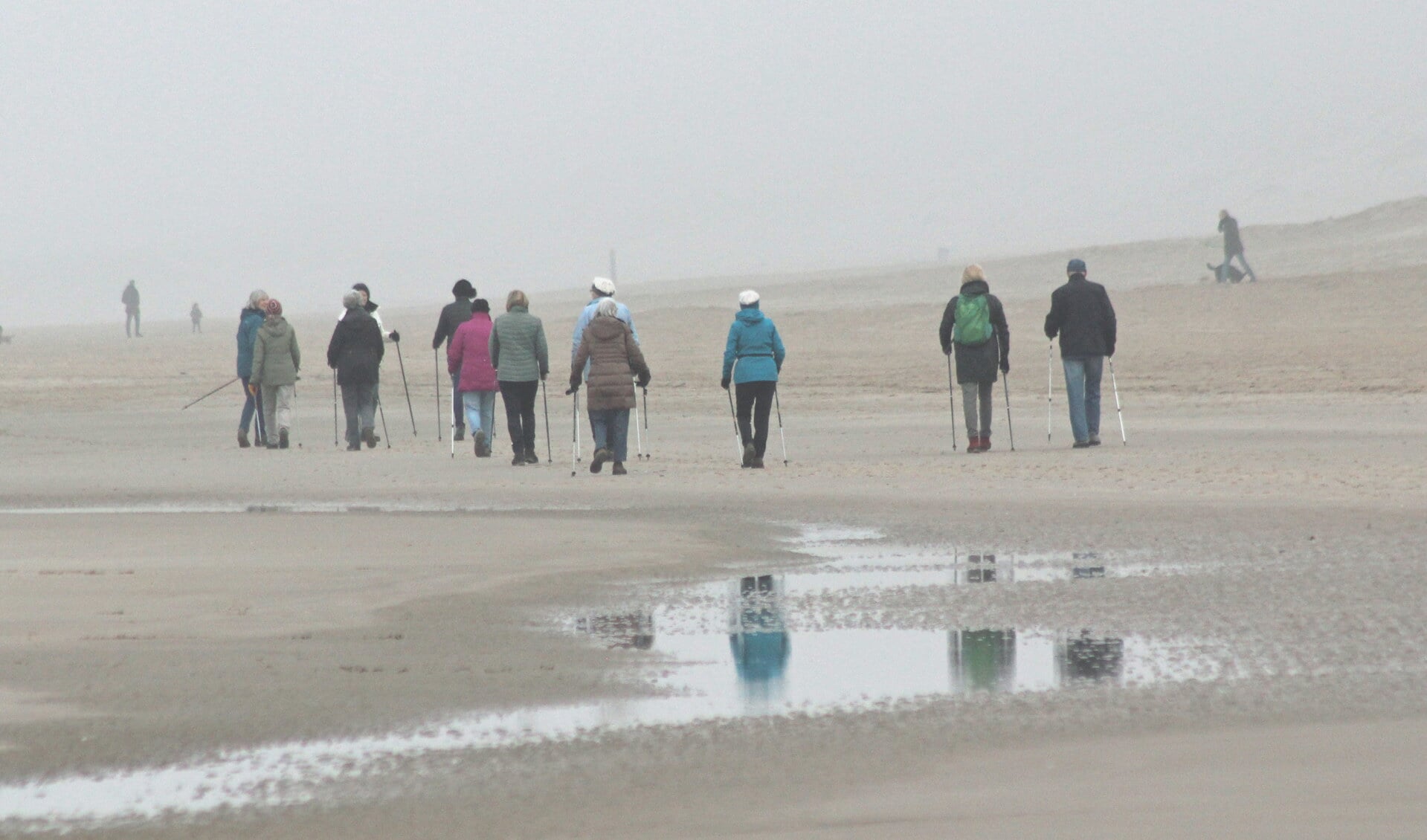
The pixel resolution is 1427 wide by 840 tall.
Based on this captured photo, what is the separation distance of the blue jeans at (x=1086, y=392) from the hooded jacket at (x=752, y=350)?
2.90 m

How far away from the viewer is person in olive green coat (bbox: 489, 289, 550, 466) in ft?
55.9

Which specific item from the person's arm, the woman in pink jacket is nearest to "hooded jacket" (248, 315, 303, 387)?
the woman in pink jacket

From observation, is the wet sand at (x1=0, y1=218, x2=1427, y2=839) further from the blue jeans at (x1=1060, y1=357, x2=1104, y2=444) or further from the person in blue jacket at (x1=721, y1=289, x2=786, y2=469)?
the person in blue jacket at (x1=721, y1=289, x2=786, y2=469)

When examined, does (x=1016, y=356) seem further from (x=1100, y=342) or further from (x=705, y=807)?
(x=705, y=807)

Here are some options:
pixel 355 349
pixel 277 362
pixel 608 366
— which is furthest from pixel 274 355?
pixel 608 366

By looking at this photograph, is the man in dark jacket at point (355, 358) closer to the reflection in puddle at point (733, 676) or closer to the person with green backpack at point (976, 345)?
the person with green backpack at point (976, 345)

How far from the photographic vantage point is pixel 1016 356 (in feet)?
103

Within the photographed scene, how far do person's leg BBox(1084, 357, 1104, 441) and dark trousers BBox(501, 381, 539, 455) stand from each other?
524cm

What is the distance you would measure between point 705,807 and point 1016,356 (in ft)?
88.0

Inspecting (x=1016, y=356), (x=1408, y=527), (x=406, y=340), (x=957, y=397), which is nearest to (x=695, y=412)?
(x=957, y=397)

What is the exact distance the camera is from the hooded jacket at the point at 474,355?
18062 mm

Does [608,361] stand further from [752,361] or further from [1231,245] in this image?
[1231,245]

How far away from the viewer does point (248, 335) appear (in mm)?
20797

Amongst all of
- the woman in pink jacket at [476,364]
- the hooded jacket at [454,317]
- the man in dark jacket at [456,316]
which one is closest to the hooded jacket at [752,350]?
the woman in pink jacket at [476,364]
